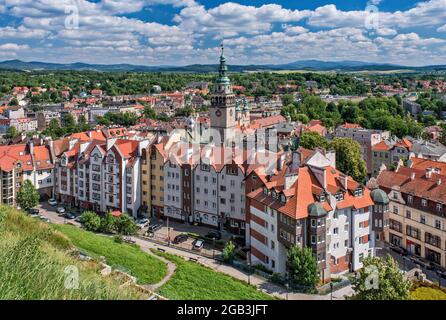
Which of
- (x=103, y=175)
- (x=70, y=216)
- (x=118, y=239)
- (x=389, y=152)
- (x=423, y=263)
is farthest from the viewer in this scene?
(x=389, y=152)

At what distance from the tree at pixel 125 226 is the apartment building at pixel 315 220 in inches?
374

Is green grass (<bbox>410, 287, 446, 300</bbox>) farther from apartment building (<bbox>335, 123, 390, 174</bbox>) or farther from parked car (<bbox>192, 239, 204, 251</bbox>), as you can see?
apartment building (<bbox>335, 123, 390, 174</bbox>)

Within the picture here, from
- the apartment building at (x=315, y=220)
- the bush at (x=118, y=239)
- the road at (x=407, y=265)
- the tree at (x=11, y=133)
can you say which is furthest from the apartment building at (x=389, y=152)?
the tree at (x=11, y=133)

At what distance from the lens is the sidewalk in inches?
907

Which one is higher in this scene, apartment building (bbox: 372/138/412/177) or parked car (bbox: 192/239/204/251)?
apartment building (bbox: 372/138/412/177)

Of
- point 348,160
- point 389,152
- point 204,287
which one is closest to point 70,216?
point 204,287

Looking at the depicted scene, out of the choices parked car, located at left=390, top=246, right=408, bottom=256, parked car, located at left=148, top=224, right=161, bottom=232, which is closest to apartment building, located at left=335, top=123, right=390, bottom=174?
parked car, located at left=390, top=246, right=408, bottom=256

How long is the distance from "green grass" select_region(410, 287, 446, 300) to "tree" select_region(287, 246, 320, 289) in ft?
16.7

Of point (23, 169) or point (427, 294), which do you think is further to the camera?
point (23, 169)

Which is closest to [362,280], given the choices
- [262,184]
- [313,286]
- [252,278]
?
[313,286]

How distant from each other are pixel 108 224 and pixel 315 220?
53.4 ft

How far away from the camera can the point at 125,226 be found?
32.4 metres

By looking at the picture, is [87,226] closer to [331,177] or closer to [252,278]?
[252,278]

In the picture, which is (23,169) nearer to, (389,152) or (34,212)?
(34,212)
